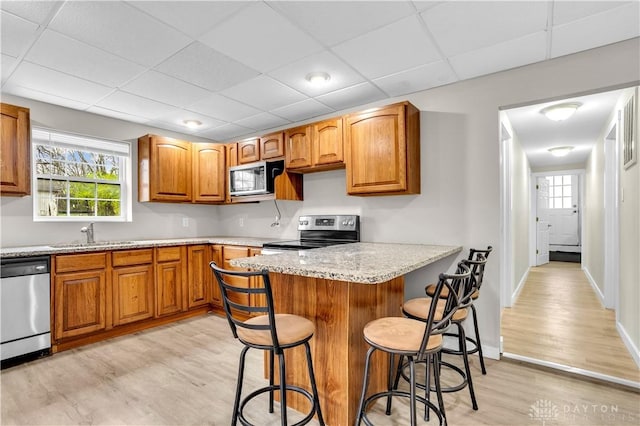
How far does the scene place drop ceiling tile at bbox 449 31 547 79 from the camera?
2211mm

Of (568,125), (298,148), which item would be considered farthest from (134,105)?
(568,125)

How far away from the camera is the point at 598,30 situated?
2.06 meters

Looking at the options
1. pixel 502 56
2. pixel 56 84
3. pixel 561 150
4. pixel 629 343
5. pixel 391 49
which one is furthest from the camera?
pixel 561 150

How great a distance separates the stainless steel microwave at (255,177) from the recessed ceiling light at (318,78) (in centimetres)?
117

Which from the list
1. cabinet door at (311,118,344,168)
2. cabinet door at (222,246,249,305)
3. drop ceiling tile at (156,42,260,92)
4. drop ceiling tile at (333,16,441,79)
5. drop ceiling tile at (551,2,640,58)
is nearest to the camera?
drop ceiling tile at (551,2,640,58)

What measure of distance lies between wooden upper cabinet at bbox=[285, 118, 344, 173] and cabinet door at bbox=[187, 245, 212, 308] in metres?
1.51

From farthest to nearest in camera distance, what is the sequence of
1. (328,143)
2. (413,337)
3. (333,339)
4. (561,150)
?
(561,150)
(328,143)
(333,339)
(413,337)

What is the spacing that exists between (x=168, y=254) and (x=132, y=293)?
1.71ft

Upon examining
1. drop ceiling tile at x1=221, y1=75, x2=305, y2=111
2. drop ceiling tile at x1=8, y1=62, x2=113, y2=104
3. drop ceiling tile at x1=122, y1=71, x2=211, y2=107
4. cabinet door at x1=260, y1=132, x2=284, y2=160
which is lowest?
cabinet door at x1=260, y1=132, x2=284, y2=160

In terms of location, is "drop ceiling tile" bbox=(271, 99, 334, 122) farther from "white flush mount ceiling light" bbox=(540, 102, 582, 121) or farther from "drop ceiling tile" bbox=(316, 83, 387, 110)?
"white flush mount ceiling light" bbox=(540, 102, 582, 121)

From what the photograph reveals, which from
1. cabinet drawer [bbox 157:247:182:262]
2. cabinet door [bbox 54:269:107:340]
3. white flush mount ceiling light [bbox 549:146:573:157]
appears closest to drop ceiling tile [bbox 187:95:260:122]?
cabinet drawer [bbox 157:247:182:262]

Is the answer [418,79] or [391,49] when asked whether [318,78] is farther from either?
[418,79]

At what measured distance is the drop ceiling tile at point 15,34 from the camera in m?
1.91

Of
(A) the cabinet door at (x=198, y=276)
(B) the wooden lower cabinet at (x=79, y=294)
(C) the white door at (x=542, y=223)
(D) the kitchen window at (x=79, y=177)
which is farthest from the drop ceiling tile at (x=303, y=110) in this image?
(C) the white door at (x=542, y=223)
